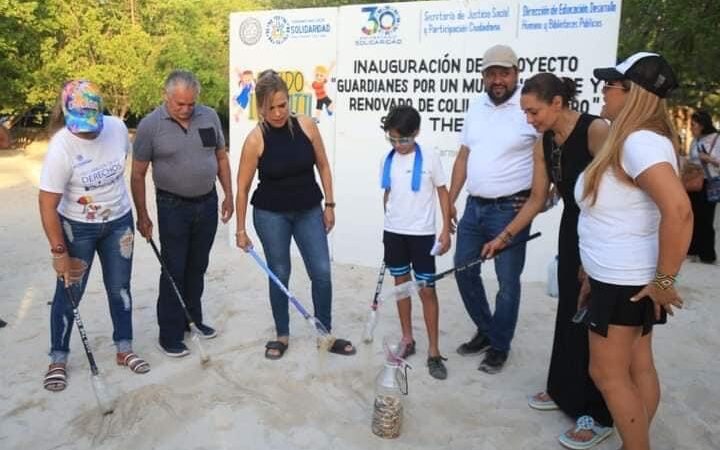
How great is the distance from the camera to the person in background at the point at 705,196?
6.31 m

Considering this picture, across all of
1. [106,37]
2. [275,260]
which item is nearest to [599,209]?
[275,260]

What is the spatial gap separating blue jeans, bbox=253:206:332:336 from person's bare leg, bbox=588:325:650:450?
177 cm

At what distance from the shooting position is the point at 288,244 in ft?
12.2

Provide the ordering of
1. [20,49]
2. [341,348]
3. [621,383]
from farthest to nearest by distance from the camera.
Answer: [20,49] → [341,348] → [621,383]

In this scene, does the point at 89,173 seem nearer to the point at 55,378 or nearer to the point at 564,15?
the point at 55,378

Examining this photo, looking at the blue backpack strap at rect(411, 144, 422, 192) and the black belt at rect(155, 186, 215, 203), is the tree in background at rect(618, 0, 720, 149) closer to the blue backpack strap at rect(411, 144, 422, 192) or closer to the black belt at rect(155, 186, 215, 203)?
the blue backpack strap at rect(411, 144, 422, 192)

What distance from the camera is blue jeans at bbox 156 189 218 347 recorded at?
3.64m

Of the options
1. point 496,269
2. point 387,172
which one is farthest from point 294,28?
point 496,269

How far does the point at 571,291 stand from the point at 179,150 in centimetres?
226

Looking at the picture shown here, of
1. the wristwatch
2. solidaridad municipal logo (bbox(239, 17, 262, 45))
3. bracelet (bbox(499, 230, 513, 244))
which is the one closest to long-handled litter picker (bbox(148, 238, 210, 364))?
the wristwatch

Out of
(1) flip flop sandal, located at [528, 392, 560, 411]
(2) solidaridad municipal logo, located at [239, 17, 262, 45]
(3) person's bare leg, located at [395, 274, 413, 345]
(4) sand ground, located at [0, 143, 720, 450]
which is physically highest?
(2) solidaridad municipal logo, located at [239, 17, 262, 45]

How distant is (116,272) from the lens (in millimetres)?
3521

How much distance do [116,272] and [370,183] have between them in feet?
9.50

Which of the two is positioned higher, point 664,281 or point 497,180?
point 497,180
